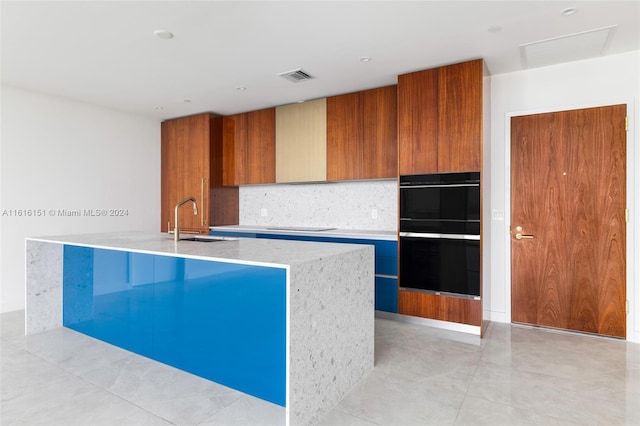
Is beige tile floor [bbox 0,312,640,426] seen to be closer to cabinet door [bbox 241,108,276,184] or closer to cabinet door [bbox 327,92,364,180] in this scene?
cabinet door [bbox 327,92,364,180]

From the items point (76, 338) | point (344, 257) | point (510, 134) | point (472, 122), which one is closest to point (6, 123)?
point (76, 338)

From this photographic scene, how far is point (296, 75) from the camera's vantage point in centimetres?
375

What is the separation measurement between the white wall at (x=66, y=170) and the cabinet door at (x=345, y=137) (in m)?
2.99

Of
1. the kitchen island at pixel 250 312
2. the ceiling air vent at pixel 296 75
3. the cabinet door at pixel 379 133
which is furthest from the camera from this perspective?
the cabinet door at pixel 379 133

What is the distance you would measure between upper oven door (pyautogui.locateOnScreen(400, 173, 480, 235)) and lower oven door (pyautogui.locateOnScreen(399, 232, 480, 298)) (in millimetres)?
82

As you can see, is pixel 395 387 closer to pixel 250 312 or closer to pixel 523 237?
pixel 250 312

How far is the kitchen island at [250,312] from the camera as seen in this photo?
1.90 meters

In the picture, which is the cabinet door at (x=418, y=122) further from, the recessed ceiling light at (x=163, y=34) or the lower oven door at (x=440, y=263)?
the recessed ceiling light at (x=163, y=34)

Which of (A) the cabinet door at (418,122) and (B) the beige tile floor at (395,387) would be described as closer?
(B) the beige tile floor at (395,387)

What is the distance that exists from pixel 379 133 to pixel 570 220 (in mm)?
2056

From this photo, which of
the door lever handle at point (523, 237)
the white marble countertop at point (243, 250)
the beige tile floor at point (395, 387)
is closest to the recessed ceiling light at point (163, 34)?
the white marble countertop at point (243, 250)

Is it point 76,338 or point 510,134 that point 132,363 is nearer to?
point 76,338

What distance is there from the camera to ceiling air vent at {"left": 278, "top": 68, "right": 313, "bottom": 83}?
12.1 feet

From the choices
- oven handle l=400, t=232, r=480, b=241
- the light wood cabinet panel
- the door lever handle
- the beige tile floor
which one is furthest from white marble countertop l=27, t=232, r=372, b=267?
the door lever handle
